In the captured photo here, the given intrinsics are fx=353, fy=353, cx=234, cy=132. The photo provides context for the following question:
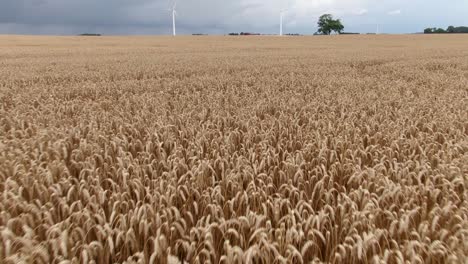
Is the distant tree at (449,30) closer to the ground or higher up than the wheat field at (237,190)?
higher up

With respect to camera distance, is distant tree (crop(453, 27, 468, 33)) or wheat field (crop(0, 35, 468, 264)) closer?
wheat field (crop(0, 35, 468, 264))

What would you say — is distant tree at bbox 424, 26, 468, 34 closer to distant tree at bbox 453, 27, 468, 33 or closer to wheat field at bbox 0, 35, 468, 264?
distant tree at bbox 453, 27, 468, 33

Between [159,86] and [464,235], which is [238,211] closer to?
[464,235]

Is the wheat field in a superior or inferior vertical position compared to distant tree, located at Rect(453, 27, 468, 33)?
inferior

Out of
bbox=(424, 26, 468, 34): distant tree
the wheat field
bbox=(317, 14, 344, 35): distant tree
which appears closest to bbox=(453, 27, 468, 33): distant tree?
bbox=(424, 26, 468, 34): distant tree

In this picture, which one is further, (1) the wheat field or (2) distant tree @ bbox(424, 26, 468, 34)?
(2) distant tree @ bbox(424, 26, 468, 34)

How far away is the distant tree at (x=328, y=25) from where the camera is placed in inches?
4621

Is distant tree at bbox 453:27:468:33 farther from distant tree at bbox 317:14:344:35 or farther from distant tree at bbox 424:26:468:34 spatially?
distant tree at bbox 317:14:344:35

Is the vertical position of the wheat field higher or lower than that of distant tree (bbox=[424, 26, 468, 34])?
lower

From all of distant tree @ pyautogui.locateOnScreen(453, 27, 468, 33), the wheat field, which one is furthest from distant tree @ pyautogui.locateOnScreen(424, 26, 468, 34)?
the wheat field

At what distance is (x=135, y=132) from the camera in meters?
5.02

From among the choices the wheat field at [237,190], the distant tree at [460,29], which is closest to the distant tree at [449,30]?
the distant tree at [460,29]

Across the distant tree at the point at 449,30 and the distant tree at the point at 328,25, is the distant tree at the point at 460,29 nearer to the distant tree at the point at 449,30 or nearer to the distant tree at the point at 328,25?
the distant tree at the point at 449,30

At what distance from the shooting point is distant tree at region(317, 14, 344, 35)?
117 metres
